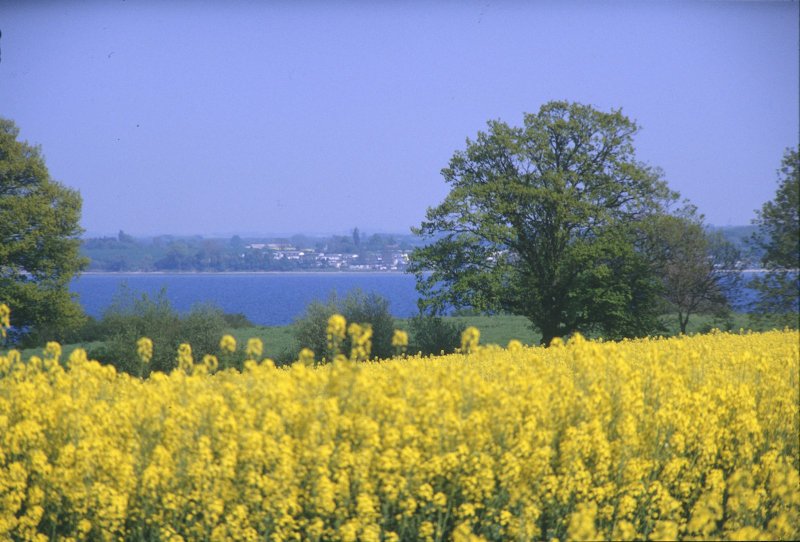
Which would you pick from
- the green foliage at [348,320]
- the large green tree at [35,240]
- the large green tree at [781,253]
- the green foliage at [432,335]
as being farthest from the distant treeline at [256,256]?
the large green tree at [781,253]

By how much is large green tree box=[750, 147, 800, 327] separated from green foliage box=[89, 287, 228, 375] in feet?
63.0

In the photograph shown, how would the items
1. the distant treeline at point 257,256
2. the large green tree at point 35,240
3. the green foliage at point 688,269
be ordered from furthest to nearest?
the distant treeline at point 257,256 → the green foliage at point 688,269 → the large green tree at point 35,240

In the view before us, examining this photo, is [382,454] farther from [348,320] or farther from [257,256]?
[257,256]

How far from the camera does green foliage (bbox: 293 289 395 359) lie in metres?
30.0

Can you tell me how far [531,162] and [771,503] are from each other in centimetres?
2599

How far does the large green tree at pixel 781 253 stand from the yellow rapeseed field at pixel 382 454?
2167 cm

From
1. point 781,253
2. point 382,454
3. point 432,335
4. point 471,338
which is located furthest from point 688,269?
point 382,454

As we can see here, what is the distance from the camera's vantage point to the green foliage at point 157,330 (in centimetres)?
2906

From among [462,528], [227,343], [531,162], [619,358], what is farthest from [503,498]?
[531,162]

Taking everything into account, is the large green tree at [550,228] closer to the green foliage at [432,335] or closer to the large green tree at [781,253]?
the green foliage at [432,335]

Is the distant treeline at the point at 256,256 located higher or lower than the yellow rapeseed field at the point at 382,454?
higher

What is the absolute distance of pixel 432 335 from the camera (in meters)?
31.4

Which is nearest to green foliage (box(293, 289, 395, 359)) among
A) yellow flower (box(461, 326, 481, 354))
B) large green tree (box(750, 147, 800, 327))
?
large green tree (box(750, 147, 800, 327))

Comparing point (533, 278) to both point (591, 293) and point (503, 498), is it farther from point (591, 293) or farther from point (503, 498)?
point (503, 498)
